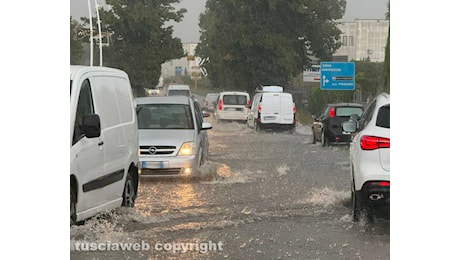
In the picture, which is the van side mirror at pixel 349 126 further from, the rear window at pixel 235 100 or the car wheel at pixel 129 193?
the car wheel at pixel 129 193

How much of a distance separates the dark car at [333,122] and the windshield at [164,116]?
96 centimetres

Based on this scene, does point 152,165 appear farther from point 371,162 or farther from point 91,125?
point 371,162

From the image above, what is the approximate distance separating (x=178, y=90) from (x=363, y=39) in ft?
4.44

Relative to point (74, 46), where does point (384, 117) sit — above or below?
below

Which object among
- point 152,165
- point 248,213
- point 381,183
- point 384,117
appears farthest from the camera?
point 152,165

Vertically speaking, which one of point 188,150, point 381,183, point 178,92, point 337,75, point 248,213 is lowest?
point 248,213

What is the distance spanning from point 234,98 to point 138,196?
3.33 feet

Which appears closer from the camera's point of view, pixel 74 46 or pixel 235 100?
pixel 74 46

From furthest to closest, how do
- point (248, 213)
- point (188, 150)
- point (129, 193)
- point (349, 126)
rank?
point (188, 150) < point (129, 193) < point (349, 126) < point (248, 213)

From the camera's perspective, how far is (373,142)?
9.21 metres

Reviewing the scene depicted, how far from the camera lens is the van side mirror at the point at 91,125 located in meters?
8.69

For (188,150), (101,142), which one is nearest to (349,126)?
(188,150)

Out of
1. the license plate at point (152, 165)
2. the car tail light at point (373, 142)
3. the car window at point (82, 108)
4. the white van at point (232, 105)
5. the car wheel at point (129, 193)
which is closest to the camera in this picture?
the car window at point (82, 108)

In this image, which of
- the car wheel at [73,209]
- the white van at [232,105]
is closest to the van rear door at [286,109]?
the white van at [232,105]
